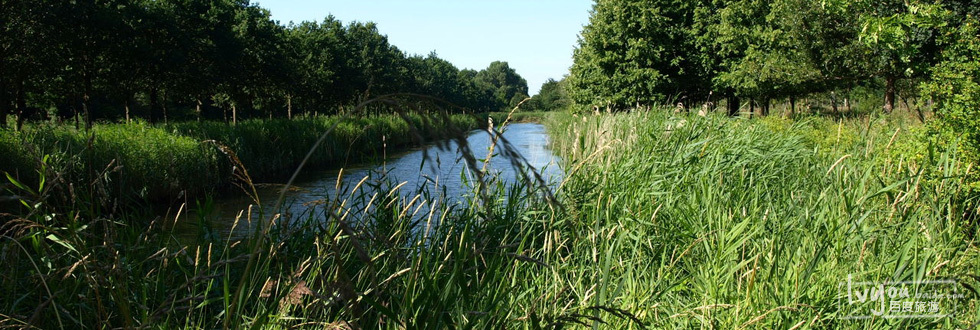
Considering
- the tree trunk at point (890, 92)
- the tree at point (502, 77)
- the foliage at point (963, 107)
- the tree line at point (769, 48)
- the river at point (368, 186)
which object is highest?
the tree at point (502, 77)

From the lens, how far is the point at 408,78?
42.5 meters

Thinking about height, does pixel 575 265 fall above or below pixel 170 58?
below

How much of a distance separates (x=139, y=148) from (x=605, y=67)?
19.2 m

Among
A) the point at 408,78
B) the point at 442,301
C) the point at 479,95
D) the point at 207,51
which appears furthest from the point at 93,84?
the point at 479,95

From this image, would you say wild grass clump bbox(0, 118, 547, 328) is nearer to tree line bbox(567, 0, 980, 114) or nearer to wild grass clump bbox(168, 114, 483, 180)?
tree line bbox(567, 0, 980, 114)

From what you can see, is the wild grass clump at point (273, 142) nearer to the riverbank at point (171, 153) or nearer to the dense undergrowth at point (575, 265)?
the riverbank at point (171, 153)

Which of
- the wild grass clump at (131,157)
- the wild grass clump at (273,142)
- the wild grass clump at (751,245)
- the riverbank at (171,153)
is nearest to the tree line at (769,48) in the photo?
the wild grass clump at (751,245)

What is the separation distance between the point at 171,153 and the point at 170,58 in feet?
35.7

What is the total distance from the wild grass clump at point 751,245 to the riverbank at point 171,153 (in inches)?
56.6

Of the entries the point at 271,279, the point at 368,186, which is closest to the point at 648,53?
the point at 368,186

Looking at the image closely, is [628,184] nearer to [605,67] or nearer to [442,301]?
[442,301]

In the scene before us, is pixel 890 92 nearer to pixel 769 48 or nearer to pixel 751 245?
pixel 769 48

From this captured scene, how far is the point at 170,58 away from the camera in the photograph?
1734 cm

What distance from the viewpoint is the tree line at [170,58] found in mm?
13195
